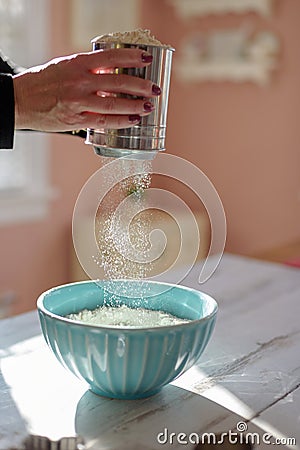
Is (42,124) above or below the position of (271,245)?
above

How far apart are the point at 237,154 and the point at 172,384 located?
248cm

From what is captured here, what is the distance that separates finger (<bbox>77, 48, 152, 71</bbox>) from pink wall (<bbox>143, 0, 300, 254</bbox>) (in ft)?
7.64

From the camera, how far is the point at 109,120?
3.02 ft

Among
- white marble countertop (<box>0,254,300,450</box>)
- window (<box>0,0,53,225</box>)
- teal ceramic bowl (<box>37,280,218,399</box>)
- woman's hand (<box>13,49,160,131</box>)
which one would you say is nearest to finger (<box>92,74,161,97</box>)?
woman's hand (<box>13,49,160,131</box>)

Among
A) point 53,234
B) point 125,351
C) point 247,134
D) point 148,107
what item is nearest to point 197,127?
point 247,134

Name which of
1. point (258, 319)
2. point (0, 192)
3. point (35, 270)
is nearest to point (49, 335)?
point (258, 319)

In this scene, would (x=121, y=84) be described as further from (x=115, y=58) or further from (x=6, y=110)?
(x=6, y=110)

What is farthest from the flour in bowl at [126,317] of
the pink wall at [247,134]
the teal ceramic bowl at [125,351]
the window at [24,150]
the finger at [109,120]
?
the pink wall at [247,134]

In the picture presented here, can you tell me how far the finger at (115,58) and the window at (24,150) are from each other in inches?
80.6

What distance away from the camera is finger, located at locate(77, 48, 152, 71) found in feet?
2.89

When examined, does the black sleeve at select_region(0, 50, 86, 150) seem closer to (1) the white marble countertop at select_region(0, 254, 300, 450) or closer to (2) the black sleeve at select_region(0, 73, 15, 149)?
(2) the black sleeve at select_region(0, 73, 15, 149)

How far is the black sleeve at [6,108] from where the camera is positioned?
3.02 ft

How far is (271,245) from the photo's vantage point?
327cm

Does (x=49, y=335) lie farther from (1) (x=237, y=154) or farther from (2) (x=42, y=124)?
(1) (x=237, y=154)
